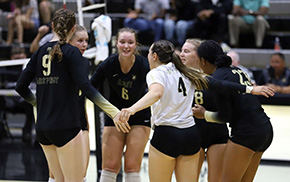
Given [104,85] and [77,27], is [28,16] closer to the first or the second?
[104,85]

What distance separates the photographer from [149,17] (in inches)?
458

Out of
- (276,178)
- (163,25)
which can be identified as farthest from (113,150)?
(163,25)

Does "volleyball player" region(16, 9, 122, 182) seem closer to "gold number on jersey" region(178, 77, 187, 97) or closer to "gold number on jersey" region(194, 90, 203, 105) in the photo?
"gold number on jersey" region(178, 77, 187, 97)

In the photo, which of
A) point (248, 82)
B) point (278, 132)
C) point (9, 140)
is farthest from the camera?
point (9, 140)

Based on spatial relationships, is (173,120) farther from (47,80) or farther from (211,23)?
(211,23)

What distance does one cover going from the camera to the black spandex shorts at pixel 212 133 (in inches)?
201

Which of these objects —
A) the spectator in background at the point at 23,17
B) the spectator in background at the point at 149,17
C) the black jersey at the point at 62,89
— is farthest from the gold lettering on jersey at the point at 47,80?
the spectator in background at the point at 23,17

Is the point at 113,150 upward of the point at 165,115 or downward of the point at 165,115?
downward

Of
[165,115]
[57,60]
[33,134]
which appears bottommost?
[33,134]

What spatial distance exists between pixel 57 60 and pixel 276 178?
3283 millimetres

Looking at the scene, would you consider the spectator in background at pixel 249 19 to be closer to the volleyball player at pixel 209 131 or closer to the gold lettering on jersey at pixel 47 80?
the volleyball player at pixel 209 131

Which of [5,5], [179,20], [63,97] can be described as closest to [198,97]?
[63,97]

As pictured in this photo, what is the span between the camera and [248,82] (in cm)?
475

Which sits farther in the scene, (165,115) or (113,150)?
(113,150)
